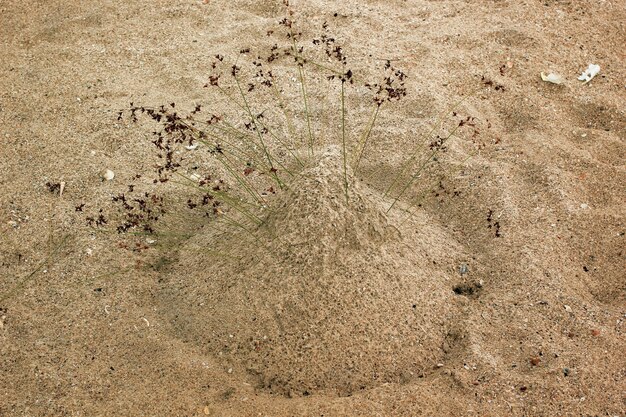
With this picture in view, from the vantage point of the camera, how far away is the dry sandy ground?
2.16 meters

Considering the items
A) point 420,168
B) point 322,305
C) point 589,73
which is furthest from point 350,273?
point 589,73

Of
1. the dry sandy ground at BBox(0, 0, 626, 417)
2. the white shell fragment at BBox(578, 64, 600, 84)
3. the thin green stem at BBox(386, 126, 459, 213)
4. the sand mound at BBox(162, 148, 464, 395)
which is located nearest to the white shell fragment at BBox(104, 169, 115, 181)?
the dry sandy ground at BBox(0, 0, 626, 417)

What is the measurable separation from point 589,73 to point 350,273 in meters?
2.20

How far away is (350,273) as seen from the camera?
2.26 metres

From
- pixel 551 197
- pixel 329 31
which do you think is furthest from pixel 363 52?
pixel 551 197

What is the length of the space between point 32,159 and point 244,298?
59.7 inches

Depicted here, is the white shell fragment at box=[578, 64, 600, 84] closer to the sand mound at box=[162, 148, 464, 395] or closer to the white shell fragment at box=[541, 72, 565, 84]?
the white shell fragment at box=[541, 72, 565, 84]

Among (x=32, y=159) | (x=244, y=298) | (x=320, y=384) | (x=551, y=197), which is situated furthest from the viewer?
(x=32, y=159)

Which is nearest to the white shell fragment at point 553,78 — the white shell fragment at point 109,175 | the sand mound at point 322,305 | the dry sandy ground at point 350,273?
the dry sandy ground at point 350,273

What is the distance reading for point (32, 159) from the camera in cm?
312

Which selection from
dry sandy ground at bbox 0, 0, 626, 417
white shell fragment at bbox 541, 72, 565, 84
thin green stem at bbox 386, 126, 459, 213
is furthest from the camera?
white shell fragment at bbox 541, 72, 565, 84

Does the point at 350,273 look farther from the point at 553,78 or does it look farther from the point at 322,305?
the point at 553,78

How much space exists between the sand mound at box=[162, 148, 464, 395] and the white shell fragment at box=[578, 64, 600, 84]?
74.1 inches

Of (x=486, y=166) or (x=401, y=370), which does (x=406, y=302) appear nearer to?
(x=401, y=370)
